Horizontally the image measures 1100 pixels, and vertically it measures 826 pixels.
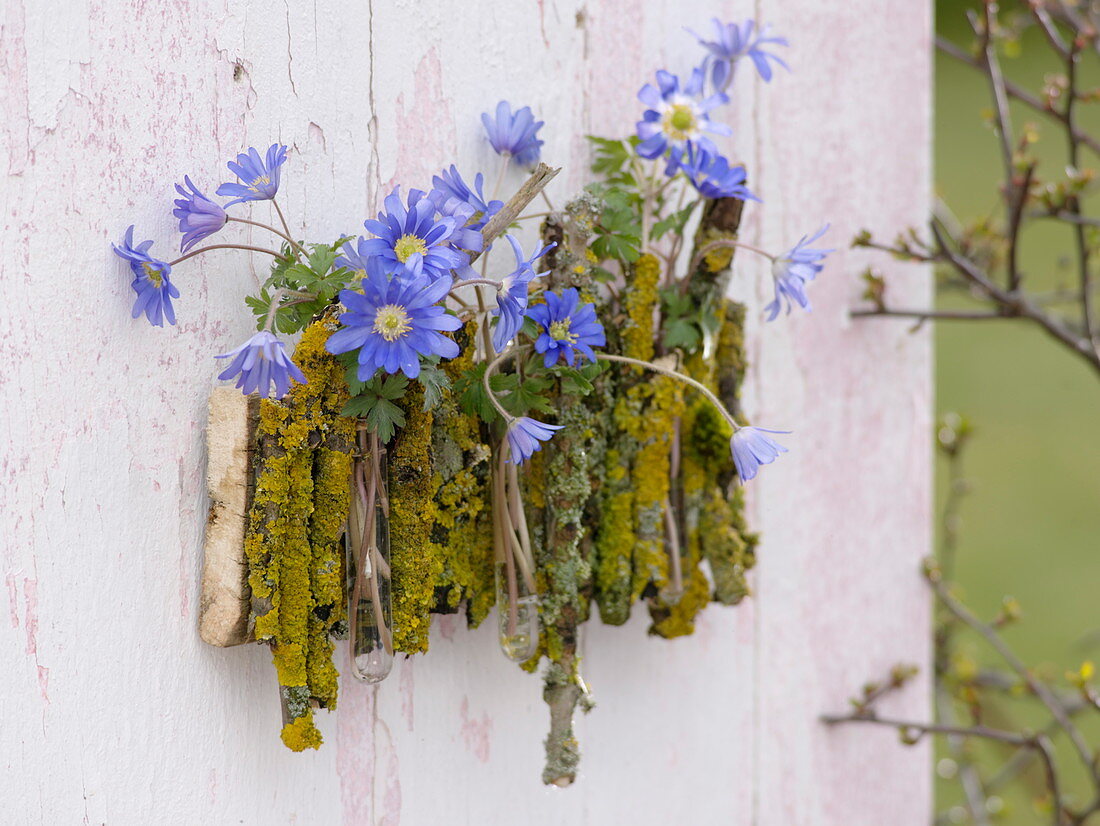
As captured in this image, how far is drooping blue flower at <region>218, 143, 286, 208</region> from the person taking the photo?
68cm

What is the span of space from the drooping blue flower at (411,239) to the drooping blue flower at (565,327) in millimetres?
97

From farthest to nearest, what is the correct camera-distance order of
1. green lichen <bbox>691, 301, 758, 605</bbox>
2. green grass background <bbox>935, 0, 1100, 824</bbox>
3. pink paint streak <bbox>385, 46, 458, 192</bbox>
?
green grass background <bbox>935, 0, 1100, 824</bbox>, green lichen <bbox>691, 301, 758, 605</bbox>, pink paint streak <bbox>385, 46, 458, 192</bbox>

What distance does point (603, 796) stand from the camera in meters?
1.02

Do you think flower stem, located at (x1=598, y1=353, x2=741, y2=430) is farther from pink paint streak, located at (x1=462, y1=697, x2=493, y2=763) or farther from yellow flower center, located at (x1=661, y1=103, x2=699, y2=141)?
pink paint streak, located at (x1=462, y1=697, x2=493, y2=763)

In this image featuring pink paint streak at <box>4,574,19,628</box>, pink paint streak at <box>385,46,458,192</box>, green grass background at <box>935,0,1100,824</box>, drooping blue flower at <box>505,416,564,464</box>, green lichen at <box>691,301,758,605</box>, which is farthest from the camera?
green grass background at <box>935,0,1100,824</box>

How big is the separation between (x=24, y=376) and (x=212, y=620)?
19 centimetres

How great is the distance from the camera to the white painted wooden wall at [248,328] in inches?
24.9

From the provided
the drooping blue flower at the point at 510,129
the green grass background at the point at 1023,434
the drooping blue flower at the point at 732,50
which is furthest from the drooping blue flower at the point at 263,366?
the green grass background at the point at 1023,434

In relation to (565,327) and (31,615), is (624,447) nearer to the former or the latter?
(565,327)

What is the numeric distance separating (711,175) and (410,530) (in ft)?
1.35

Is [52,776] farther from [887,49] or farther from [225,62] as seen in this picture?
[887,49]

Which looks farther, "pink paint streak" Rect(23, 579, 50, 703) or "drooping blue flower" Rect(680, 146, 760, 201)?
"drooping blue flower" Rect(680, 146, 760, 201)

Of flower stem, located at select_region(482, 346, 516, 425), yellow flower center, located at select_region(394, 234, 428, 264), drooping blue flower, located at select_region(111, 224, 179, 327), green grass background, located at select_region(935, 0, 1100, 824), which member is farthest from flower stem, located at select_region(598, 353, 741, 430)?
green grass background, located at select_region(935, 0, 1100, 824)

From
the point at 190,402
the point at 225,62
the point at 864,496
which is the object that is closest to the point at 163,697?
the point at 190,402
